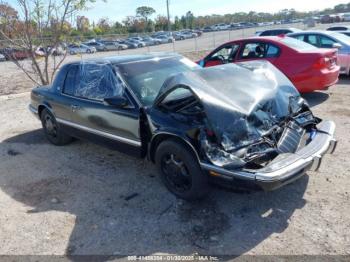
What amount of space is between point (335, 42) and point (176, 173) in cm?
798

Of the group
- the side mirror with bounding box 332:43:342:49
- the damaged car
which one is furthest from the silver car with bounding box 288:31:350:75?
the damaged car

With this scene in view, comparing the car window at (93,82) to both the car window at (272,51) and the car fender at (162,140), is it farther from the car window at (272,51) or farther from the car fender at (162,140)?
the car window at (272,51)

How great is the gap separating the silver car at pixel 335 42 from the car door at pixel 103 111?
7212 mm

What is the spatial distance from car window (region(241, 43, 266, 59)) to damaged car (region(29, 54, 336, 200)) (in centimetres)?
336

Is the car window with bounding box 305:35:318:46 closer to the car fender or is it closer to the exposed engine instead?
the exposed engine

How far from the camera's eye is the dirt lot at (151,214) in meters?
3.28

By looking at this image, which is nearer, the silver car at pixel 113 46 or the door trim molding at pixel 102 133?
the door trim molding at pixel 102 133

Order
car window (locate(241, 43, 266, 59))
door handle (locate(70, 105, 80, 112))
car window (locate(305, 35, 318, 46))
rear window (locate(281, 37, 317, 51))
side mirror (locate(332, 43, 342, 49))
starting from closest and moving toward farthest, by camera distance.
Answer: door handle (locate(70, 105, 80, 112))
rear window (locate(281, 37, 317, 51))
car window (locate(241, 43, 266, 59))
side mirror (locate(332, 43, 342, 49))
car window (locate(305, 35, 318, 46))

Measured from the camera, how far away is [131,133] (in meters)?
4.46

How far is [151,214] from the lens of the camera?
385 cm

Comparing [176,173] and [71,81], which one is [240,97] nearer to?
[176,173]

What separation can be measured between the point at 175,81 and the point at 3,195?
9.29 ft

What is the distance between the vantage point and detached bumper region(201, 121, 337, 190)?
10.4ft

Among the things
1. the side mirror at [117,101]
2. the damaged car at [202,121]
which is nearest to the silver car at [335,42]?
the damaged car at [202,121]
